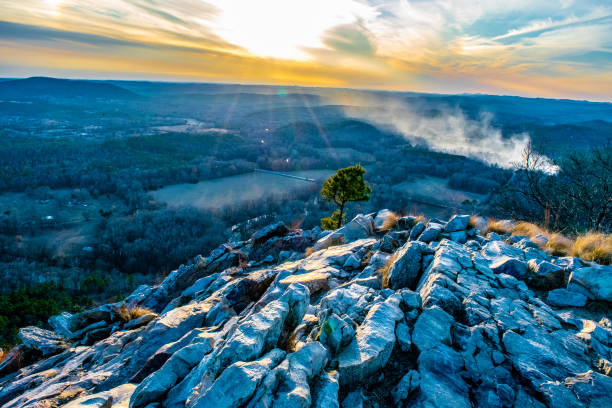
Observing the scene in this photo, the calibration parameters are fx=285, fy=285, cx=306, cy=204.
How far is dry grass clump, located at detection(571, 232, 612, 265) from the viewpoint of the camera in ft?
32.6

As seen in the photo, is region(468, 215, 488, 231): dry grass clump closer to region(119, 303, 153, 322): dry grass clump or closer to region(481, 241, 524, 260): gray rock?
region(481, 241, 524, 260): gray rock

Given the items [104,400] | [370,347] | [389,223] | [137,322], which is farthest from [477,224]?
[137,322]

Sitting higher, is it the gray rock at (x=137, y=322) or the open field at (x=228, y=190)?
the gray rock at (x=137, y=322)

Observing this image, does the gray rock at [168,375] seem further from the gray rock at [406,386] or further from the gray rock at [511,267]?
the gray rock at [511,267]

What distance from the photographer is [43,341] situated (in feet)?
45.6

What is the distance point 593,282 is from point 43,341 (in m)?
22.4

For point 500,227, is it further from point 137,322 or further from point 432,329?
point 137,322

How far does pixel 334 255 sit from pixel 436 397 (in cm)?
980

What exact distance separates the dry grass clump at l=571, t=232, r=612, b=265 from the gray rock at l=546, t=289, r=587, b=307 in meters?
2.81

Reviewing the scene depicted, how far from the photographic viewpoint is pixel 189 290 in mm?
18406

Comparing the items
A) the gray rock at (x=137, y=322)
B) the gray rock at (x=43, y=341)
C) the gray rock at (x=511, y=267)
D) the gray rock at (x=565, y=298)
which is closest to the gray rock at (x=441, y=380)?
the gray rock at (x=565, y=298)

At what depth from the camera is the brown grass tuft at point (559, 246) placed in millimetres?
11139

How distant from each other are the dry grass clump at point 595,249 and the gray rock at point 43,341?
74.8 feet

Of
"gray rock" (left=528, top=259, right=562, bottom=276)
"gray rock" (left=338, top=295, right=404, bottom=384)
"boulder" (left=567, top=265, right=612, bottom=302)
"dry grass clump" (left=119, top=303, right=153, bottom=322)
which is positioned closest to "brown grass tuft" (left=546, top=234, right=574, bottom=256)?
"gray rock" (left=528, top=259, right=562, bottom=276)
